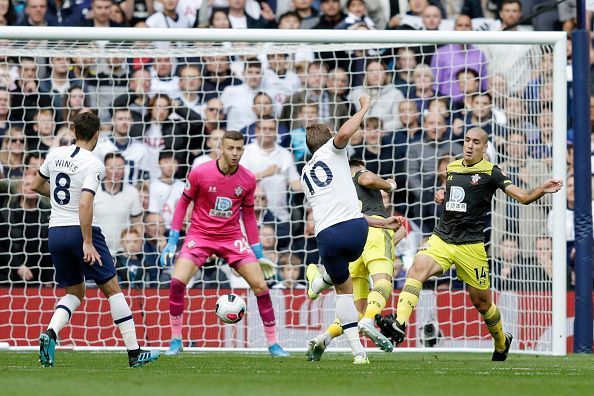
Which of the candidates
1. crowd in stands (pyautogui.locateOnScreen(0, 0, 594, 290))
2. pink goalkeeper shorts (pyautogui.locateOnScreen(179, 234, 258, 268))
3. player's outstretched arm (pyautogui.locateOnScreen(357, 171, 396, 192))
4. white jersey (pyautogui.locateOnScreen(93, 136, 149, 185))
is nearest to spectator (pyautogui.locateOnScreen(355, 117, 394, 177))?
crowd in stands (pyautogui.locateOnScreen(0, 0, 594, 290))

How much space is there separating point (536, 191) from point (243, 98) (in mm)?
5783

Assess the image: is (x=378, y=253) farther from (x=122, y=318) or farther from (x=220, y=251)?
(x=122, y=318)

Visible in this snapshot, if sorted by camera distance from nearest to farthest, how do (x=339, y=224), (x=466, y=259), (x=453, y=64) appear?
1. (x=339, y=224)
2. (x=466, y=259)
3. (x=453, y=64)

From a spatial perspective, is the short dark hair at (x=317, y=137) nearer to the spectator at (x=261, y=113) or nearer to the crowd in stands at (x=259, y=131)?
the crowd in stands at (x=259, y=131)

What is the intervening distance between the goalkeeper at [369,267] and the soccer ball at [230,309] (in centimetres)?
78

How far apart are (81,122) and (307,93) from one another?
582 centimetres

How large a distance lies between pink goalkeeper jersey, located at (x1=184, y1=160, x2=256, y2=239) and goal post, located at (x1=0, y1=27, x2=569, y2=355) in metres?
1.57

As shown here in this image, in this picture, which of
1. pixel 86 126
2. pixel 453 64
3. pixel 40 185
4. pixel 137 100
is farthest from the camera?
pixel 453 64

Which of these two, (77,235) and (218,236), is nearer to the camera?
(77,235)

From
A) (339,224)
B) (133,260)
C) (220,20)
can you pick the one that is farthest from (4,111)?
(339,224)

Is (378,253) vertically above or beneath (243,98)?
beneath

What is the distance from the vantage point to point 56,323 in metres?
9.37

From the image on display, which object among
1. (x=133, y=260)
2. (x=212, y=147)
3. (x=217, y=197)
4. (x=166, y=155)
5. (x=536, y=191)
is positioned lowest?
(x=133, y=260)

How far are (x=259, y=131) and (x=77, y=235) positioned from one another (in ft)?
18.0
